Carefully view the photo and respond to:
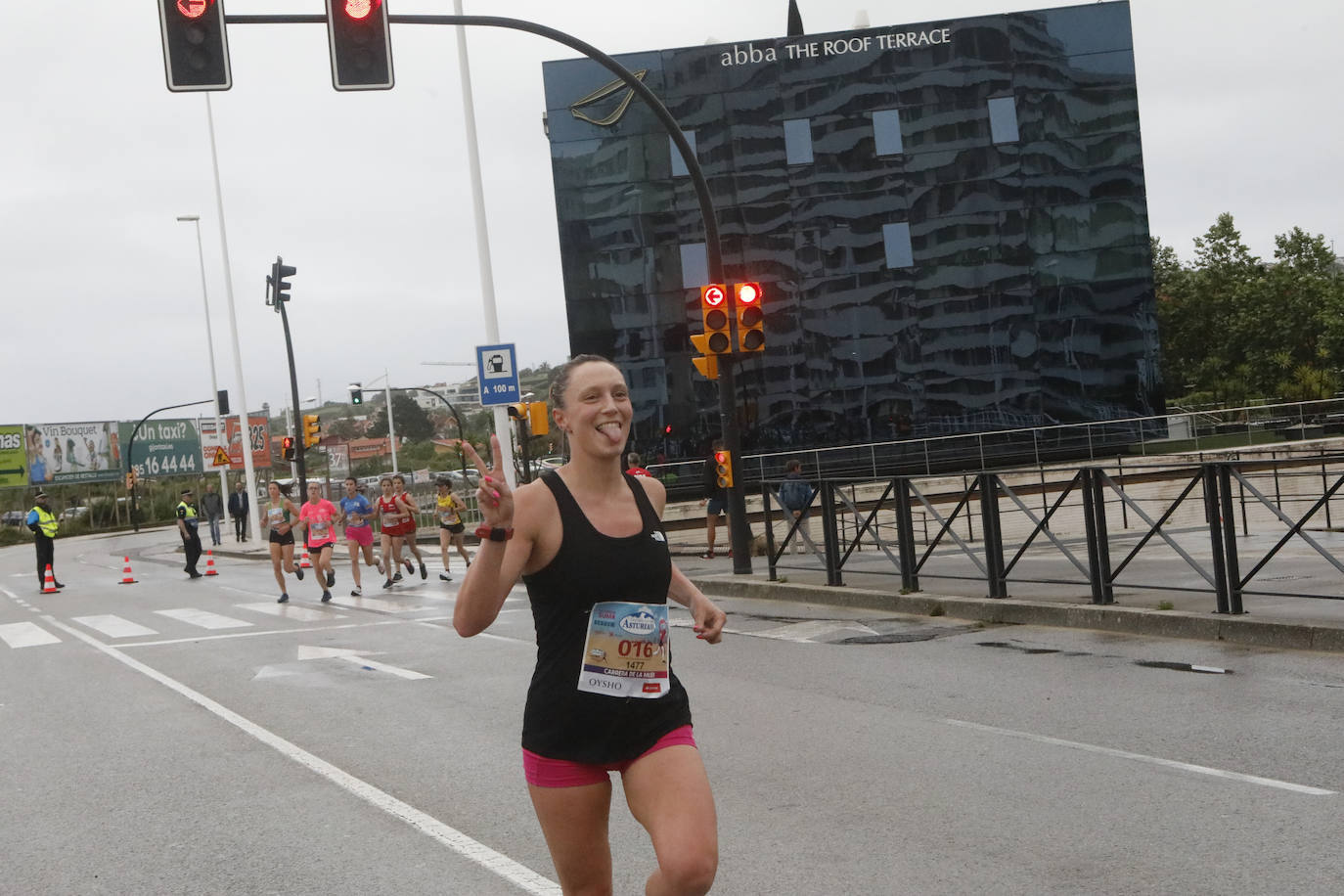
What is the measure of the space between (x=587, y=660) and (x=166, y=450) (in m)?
88.1

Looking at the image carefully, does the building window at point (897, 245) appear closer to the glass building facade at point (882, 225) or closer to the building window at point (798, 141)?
the glass building facade at point (882, 225)

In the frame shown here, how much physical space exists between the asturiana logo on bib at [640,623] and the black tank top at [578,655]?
0.14 ft

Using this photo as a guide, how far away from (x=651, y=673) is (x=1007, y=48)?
133ft

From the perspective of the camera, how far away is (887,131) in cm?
4088

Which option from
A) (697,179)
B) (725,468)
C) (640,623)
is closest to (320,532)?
(725,468)

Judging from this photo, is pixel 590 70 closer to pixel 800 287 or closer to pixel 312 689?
pixel 800 287

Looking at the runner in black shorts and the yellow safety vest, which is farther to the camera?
the yellow safety vest

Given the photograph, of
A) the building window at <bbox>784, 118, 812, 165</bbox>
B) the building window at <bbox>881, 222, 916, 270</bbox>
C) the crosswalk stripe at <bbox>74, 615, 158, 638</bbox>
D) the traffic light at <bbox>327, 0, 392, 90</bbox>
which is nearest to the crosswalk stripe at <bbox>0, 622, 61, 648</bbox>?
the crosswalk stripe at <bbox>74, 615, 158, 638</bbox>

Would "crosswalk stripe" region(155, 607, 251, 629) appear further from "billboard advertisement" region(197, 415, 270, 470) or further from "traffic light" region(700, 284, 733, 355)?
"billboard advertisement" region(197, 415, 270, 470)

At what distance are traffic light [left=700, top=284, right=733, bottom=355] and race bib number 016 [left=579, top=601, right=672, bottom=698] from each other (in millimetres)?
13240

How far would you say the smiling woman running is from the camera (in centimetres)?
332

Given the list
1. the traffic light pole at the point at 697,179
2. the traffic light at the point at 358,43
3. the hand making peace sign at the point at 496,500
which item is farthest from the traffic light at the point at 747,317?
the hand making peace sign at the point at 496,500

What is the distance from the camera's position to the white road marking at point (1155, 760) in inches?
234

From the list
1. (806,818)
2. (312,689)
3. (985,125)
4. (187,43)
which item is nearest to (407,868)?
(806,818)
